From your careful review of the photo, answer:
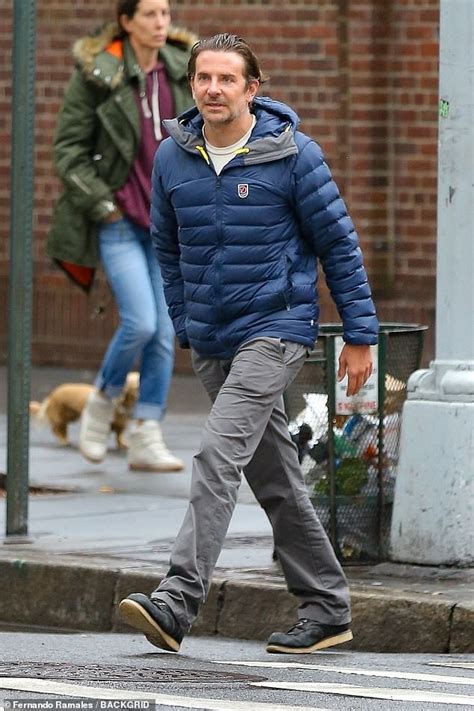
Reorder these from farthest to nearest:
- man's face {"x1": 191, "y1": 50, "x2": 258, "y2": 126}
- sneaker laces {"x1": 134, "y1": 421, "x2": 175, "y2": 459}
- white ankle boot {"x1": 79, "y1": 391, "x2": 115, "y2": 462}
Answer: white ankle boot {"x1": 79, "y1": 391, "x2": 115, "y2": 462}, sneaker laces {"x1": 134, "y1": 421, "x2": 175, "y2": 459}, man's face {"x1": 191, "y1": 50, "x2": 258, "y2": 126}

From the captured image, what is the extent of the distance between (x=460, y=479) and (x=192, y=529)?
135 cm

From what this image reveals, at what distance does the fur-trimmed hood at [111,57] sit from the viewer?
31.5ft

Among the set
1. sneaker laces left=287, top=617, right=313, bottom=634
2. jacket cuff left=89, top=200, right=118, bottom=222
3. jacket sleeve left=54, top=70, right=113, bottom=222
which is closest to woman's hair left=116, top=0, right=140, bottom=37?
jacket sleeve left=54, top=70, right=113, bottom=222

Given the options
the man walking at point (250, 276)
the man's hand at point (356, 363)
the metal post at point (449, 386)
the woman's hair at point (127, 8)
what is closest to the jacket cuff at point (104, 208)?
the woman's hair at point (127, 8)

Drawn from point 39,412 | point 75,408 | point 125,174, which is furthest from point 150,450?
point 39,412

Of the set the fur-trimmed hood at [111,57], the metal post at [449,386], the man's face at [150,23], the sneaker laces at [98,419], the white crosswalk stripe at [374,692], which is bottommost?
the white crosswalk stripe at [374,692]

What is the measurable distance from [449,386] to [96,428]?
3103mm

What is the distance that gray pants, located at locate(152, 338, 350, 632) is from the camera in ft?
20.1

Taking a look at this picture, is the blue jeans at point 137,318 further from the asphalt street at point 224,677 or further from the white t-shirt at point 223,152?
the white t-shirt at point 223,152

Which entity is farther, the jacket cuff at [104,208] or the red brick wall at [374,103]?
the red brick wall at [374,103]

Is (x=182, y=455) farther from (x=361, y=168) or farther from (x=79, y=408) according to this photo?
(x=361, y=168)

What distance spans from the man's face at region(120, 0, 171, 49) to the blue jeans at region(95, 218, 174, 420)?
33.2 inches

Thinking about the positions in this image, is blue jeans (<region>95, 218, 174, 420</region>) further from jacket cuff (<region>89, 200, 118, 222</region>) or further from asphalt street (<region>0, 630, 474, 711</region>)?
asphalt street (<region>0, 630, 474, 711</region>)

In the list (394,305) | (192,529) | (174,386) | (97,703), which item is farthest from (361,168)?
(97,703)
